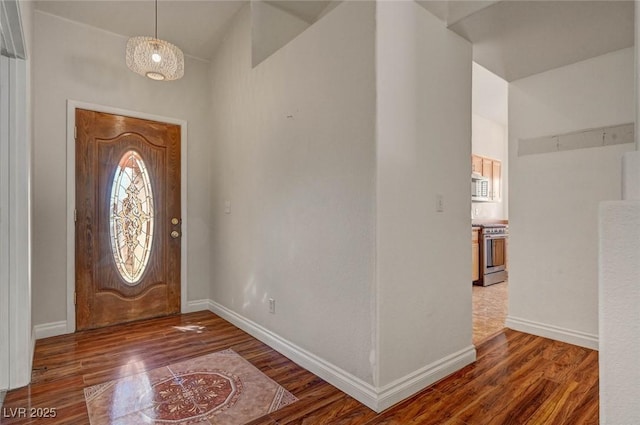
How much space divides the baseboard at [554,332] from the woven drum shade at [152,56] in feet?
12.3

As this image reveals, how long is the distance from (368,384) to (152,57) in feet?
9.08

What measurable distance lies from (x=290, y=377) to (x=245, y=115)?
88.5 inches

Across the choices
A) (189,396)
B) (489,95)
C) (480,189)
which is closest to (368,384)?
(189,396)

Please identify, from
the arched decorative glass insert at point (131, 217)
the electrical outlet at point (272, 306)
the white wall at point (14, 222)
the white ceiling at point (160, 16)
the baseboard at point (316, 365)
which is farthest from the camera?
the arched decorative glass insert at point (131, 217)

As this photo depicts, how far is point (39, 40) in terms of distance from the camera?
2.97 meters

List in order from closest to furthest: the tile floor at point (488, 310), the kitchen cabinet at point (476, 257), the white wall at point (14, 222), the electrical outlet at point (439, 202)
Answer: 1. the white wall at point (14, 222)
2. the electrical outlet at point (439, 202)
3. the tile floor at point (488, 310)
4. the kitchen cabinet at point (476, 257)

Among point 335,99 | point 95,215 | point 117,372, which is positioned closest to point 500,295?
point 335,99

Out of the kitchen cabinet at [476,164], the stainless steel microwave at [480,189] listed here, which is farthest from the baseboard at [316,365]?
the kitchen cabinet at [476,164]

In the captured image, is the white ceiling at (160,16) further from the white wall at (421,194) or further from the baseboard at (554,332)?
the baseboard at (554,332)

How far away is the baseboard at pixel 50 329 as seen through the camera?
295 cm

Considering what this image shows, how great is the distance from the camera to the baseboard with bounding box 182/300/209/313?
12.3 feet

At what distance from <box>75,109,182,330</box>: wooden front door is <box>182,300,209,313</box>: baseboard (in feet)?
0.39

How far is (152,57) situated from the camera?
2629 mm

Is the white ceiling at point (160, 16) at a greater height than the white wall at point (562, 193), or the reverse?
the white ceiling at point (160, 16)
